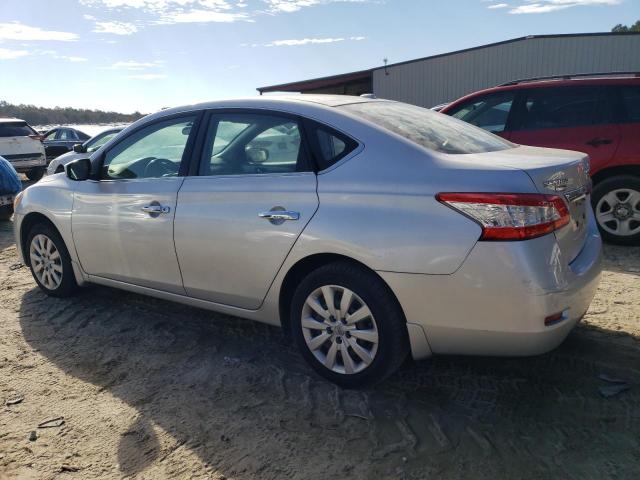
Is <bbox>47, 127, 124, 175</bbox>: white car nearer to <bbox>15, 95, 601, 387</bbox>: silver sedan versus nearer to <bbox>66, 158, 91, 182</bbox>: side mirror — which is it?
<bbox>66, 158, 91, 182</bbox>: side mirror

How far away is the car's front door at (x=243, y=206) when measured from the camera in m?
3.02

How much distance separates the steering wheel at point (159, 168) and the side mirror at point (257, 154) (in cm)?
61

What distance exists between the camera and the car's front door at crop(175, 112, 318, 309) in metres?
3.02

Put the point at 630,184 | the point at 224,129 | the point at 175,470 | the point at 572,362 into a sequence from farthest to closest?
1. the point at 630,184
2. the point at 224,129
3. the point at 572,362
4. the point at 175,470

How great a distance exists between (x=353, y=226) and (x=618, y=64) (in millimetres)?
20116

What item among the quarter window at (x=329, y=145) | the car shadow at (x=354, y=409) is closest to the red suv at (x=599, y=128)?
the car shadow at (x=354, y=409)

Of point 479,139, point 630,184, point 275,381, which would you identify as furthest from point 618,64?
point 275,381

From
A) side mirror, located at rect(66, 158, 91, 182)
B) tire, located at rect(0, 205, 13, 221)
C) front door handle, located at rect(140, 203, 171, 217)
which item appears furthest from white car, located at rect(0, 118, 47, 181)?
front door handle, located at rect(140, 203, 171, 217)

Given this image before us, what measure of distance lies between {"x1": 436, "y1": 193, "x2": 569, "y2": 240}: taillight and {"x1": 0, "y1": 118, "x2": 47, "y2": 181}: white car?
14055mm

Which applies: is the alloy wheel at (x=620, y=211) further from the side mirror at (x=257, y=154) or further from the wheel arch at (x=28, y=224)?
the wheel arch at (x=28, y=224)

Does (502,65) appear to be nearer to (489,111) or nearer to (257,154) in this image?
(489,111)

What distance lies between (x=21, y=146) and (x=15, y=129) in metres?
0.55

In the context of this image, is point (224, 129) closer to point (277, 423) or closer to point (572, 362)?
point (277, 423)

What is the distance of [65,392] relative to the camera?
10.3 ft
